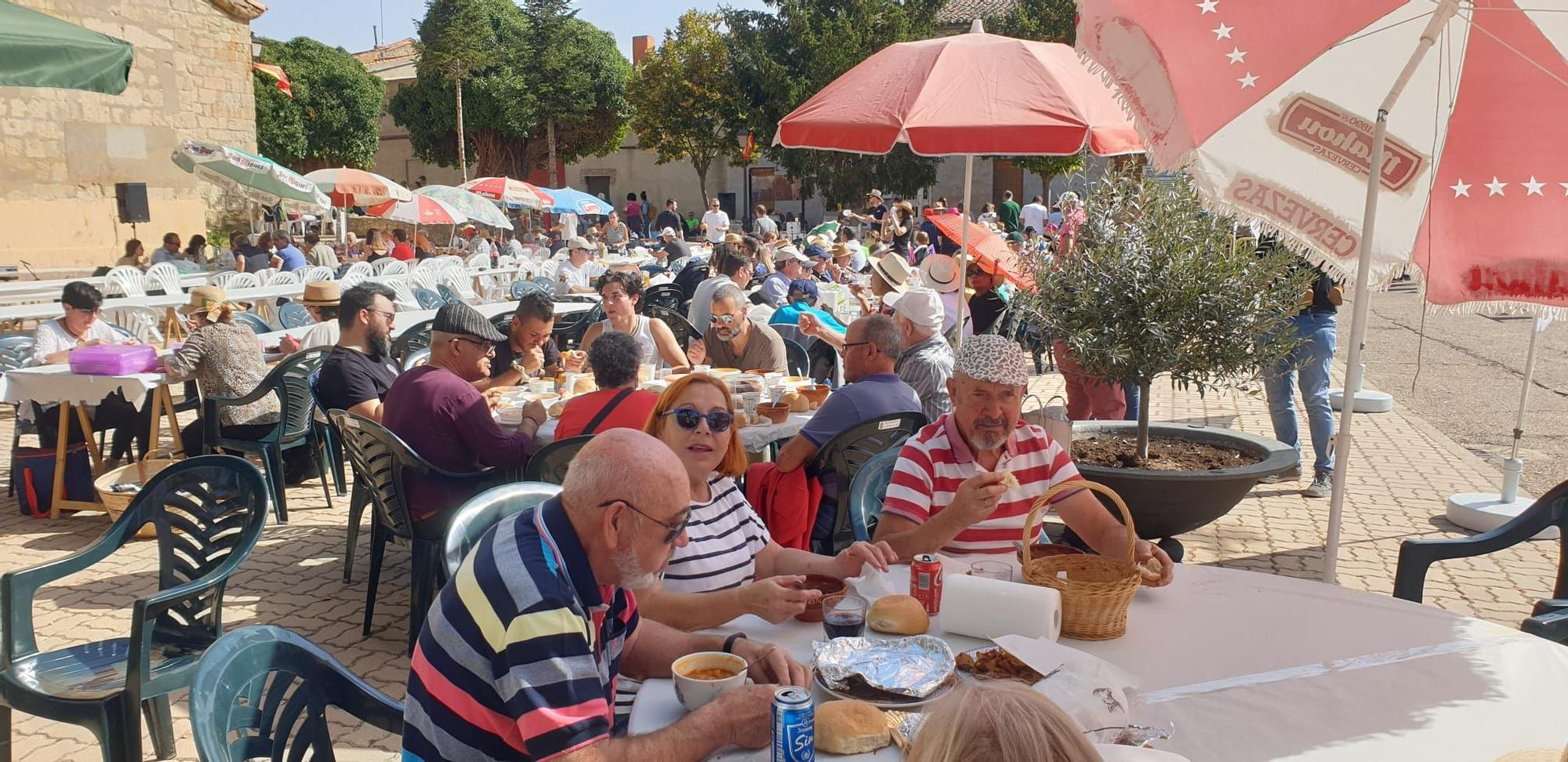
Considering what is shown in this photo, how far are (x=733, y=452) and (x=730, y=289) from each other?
349 cm

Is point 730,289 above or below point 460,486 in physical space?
above

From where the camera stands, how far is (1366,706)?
Answer: 211cm

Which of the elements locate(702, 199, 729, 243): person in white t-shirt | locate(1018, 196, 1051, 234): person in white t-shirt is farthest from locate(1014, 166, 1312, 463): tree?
locate(702, 199, 729, 243): person in white t-shirt

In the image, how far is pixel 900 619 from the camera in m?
2.34

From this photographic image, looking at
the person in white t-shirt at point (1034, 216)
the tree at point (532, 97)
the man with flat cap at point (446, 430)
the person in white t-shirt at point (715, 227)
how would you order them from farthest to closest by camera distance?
the tree at point (532, 97), the person in white t-shirt at point (715, 227), the person in white t-shirt at point (1034, 216), the man with flat cap at point (446, 430)

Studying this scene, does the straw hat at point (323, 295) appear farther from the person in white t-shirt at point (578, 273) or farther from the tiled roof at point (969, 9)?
the tiled roof at point (969, 9)

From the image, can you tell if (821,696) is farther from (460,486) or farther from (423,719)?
(460,486)

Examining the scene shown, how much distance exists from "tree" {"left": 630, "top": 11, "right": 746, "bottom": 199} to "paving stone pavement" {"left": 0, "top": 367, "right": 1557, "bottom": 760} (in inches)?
1243

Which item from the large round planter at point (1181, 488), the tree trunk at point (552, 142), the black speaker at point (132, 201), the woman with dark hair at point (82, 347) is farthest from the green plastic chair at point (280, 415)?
the tree trunk at point (552, 142)

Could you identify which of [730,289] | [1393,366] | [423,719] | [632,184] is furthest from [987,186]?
[423,719]

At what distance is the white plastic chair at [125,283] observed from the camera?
12039 mm

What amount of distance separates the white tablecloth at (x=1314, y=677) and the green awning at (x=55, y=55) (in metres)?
2.87

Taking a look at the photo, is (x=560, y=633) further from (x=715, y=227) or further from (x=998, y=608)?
(x=715, y=227)

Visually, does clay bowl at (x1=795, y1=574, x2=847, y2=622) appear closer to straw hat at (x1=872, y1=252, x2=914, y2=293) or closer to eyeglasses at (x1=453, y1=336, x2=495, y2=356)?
eyeglasses at (x1=453, y1=336, x2=495, y2=356)
